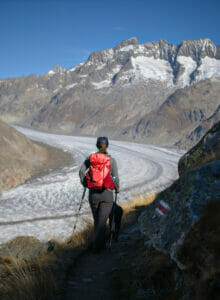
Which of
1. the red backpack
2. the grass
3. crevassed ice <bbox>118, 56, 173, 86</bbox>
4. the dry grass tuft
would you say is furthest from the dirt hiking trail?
crevassed ice <bbox>118, 56, 173, 86</bbox>

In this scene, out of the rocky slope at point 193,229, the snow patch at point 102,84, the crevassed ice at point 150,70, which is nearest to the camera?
the rocky slope at point 193,229

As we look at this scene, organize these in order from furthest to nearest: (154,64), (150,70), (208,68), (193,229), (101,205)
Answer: (154,64) < (150,70) < (208,68) < (101,205) < (193,229)

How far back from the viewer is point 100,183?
4.70 meters

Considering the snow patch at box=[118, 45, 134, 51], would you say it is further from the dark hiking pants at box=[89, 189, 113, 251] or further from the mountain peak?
the dark hiking pants at box=[89, 189, 113, 251]

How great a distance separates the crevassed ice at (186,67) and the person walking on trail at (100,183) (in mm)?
81283

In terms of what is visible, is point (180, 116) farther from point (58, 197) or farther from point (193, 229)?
point (193, 229)

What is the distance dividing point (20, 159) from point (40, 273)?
16020 millimetres

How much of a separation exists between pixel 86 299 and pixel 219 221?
1938mm

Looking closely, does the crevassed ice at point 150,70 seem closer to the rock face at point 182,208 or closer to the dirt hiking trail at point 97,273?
the dirt hiking trail at point 97,273

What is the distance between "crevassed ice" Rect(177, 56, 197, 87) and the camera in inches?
3270

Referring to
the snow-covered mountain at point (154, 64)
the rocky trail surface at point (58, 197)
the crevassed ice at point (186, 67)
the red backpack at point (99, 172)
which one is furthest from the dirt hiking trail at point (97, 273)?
the snow-covered mountain at point (154, 64)

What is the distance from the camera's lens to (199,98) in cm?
5700

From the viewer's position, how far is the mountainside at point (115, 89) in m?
68.8

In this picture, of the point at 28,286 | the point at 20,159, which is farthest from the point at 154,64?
the point at 28,286
